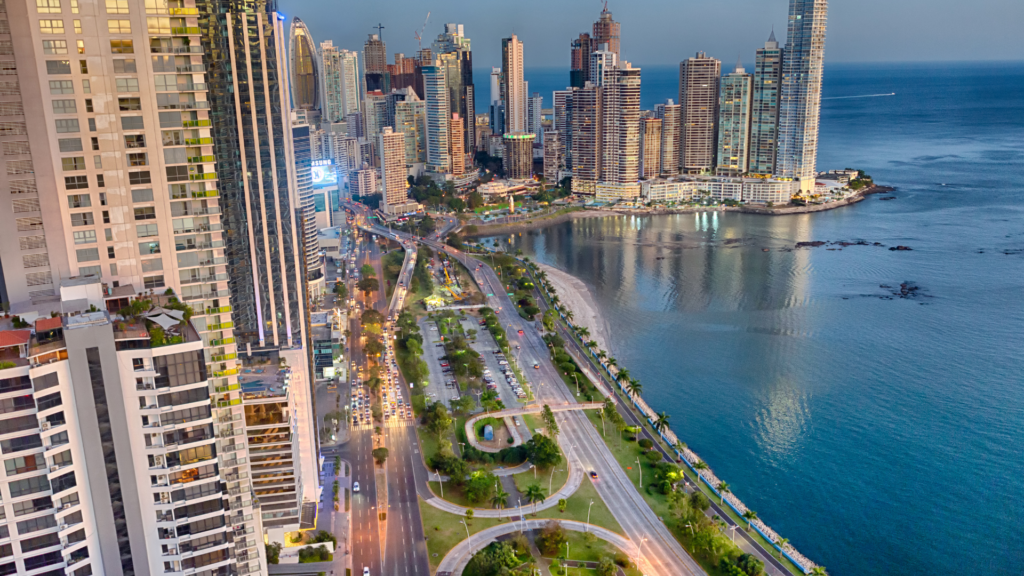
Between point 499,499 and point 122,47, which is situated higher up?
point 122,47

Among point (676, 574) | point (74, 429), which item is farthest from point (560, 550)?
point (74, 429)

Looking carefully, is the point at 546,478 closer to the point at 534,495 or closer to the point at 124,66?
the point at 534,495

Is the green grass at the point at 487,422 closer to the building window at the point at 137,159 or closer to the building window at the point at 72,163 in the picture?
the building window at the point at 137,159

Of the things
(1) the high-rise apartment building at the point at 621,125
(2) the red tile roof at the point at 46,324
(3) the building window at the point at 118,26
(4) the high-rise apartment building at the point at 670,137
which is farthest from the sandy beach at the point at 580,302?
(4) the high-rise apartment building at the point at 670,137

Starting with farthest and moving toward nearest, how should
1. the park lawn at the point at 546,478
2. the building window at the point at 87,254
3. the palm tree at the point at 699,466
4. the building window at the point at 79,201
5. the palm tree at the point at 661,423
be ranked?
Answer: the palm tree at the point at 661,423 < the palm tree at the point at 699,466 < the park lawn at the point at 546,478 < the building window at the point at 87,254 < the building window at the point at 79,201

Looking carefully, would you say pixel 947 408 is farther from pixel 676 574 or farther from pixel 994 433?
pixel 676 574

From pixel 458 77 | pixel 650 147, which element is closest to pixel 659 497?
pixel 650 147
